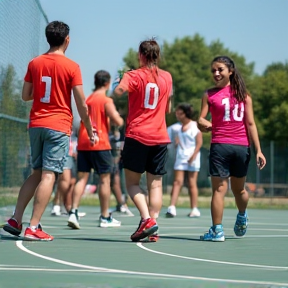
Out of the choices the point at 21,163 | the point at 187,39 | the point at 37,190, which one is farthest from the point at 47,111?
the point at 187,39

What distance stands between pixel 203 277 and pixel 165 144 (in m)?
3.52

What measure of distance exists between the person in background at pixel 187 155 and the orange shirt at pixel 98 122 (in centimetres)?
369

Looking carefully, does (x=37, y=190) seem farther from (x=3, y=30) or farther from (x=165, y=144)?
(x=3, y=30)

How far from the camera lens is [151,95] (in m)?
9.96

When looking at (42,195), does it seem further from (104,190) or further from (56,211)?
(56,211)

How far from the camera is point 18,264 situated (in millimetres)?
7473

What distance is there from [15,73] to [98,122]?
1.34 m

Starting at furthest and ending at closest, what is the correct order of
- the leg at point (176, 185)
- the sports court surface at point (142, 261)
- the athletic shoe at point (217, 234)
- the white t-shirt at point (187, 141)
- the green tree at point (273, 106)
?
the green tree at point (273, 106) < the white t-shirt at point (187, 141) < the leg at point (176, 185) < the athletic shoe at point (217, 234) < the sports court surface at point (142, 261)

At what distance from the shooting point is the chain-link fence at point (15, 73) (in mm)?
12508

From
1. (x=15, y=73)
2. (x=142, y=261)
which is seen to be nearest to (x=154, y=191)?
(x=142, y=261)

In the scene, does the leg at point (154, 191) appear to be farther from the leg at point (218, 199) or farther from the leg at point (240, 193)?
the leg at point (240, 193)

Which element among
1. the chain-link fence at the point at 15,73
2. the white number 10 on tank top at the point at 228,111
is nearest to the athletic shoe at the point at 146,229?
→ the white number 10 on tank top at the point at 228,111

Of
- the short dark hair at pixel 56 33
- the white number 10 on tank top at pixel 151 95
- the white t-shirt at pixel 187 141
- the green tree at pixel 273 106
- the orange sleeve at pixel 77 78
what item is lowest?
the white t-shirt at pixel 187 141

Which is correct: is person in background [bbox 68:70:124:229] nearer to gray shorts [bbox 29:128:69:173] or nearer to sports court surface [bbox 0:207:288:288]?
sports court surface [bbox 0:207:288:288]
